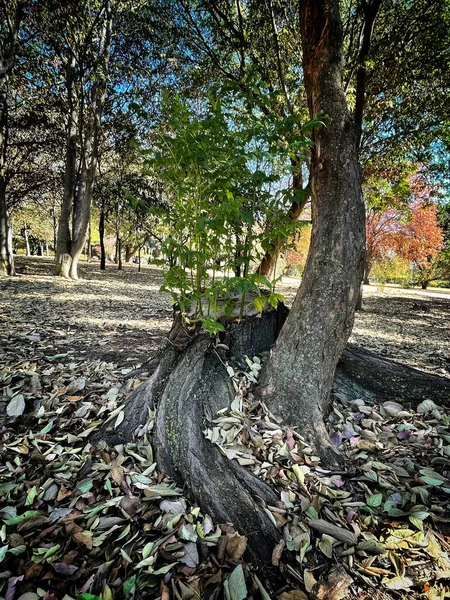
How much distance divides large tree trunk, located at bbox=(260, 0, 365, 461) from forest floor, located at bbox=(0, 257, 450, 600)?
30 centimetres

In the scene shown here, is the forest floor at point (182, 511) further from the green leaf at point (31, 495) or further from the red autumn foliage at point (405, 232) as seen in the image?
the red autumn foliage at point (405, 232)

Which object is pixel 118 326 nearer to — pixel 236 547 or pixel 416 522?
pixel 236 547

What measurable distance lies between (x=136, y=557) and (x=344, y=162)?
242 cm

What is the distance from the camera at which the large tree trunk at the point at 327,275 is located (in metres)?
1.94

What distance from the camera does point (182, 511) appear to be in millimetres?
1329

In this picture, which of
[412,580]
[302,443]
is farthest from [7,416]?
[412,580]

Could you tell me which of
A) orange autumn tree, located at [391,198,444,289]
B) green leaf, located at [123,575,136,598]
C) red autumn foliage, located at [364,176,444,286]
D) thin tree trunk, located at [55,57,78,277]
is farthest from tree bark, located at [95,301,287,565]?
orange autumn tree, located at [391,198,444,289]

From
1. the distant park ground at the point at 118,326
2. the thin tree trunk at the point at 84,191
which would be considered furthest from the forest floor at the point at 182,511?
the thin tree trunk at the point at 84,191

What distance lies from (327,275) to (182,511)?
1.57 meters

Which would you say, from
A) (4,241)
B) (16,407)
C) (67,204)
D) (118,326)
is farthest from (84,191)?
(16,407)

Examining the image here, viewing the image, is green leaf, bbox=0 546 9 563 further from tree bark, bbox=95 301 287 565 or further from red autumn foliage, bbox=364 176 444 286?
red autumn foliage, bbox=364 176 444 286

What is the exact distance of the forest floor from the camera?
1.09 m

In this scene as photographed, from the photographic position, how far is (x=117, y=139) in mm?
11438

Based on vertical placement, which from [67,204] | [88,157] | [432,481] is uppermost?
[88,157]
